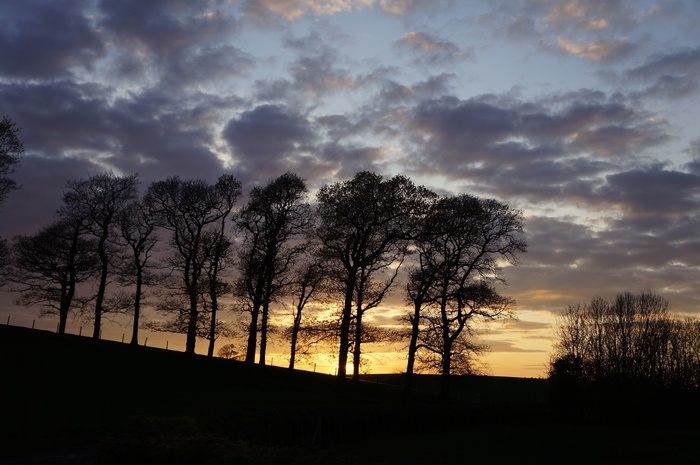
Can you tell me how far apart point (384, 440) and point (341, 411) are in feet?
13.2

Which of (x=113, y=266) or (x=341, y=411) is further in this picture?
(x=113, y=266)

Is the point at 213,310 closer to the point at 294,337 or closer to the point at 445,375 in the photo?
the point at 294,337

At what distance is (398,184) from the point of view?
151ft

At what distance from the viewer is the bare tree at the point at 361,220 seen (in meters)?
45.4

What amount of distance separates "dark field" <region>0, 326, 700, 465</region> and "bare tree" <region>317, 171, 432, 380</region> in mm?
8448

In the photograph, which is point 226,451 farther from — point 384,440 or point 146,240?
point 146,240

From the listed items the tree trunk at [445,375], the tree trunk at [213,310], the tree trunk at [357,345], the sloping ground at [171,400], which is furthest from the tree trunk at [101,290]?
the tree trunk at [445,375]

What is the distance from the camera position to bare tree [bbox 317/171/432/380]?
149ft

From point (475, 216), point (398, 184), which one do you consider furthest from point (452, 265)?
point (398, 184)

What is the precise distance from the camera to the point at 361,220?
150ft

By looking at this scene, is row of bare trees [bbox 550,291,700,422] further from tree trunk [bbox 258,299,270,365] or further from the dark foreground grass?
tree trunk [bbox 258,299,270,365]

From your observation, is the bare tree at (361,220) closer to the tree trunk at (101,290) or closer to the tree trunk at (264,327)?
the tree trunk at (264,327)

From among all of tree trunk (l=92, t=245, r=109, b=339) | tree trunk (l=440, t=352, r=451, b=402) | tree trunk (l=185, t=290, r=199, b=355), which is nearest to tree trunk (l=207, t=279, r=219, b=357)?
tree trunk (l=185, t=290, r=199, b=355)

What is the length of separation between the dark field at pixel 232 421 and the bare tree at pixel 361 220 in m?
8.45
